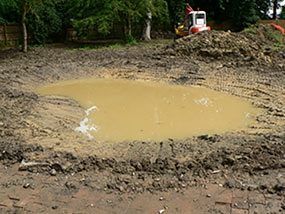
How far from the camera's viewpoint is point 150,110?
25.4 feet

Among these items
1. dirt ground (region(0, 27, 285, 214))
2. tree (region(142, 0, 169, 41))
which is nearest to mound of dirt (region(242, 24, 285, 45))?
tree (region(142, 0, 169, 41))

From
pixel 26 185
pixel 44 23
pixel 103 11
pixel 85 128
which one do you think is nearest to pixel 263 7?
pixel 103 11

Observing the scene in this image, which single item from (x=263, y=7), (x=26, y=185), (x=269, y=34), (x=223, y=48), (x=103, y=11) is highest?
(x=263, y=7)

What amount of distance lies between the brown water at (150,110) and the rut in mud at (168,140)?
35 cm

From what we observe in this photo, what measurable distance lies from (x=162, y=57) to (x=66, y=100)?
5759 mm

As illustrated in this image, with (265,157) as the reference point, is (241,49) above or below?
above

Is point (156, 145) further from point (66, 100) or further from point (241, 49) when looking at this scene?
point (241, 49)

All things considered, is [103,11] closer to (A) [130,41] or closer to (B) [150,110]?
(A) [130,41]

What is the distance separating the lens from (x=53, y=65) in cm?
1220

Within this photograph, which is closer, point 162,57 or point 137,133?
Result: point 137,133

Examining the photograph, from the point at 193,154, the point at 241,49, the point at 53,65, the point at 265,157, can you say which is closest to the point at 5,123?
the point at 193,154

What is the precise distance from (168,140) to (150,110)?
2.05m

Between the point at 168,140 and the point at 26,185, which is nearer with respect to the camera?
the point at 26,185

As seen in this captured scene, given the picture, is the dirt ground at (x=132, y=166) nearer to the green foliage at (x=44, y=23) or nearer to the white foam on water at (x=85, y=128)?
the white foam on water at (x=85, y=128)
